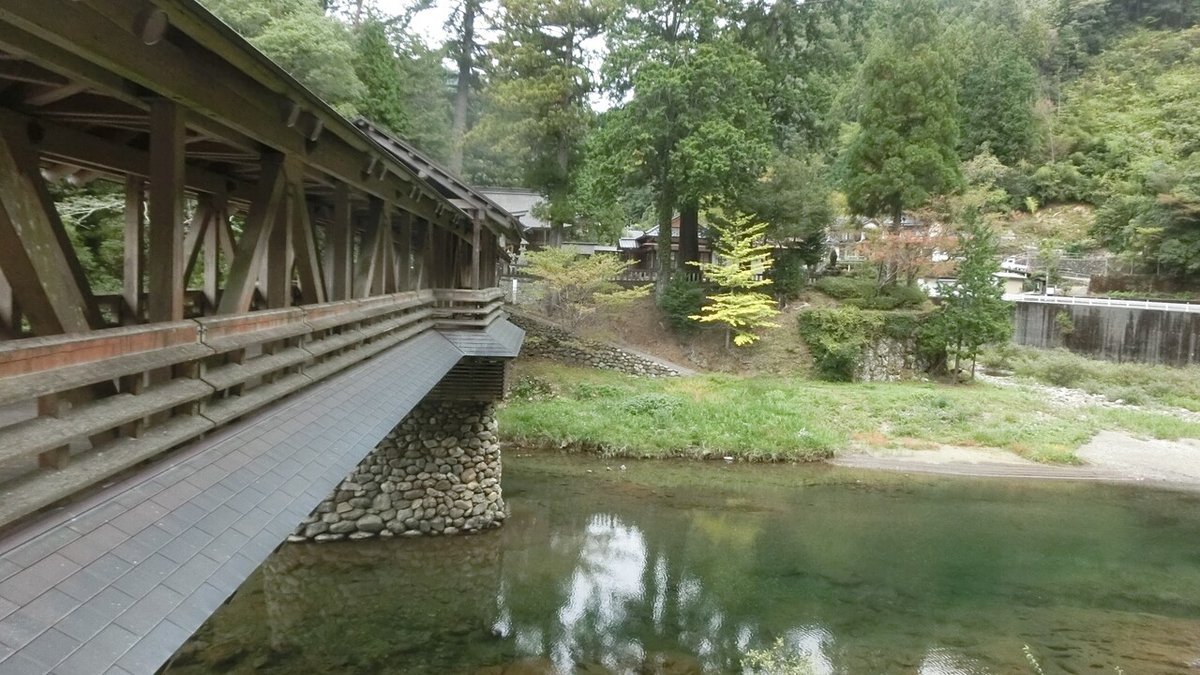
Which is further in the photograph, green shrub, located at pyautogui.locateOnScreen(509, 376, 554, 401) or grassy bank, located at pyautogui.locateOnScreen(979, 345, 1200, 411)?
grassy bank, located at pyautogui.locateOnScreen(979, 345, 1200, 411)

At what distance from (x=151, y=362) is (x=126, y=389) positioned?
0.28m

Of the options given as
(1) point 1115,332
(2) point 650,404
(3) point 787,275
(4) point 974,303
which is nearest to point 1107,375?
(1) point 1115,332

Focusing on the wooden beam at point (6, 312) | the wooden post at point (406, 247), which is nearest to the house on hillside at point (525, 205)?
the wooden post at point (406, 247)

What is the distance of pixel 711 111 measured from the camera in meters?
24.4

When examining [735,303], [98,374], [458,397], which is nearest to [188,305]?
[458,397]

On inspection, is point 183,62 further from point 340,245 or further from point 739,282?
point 739,282

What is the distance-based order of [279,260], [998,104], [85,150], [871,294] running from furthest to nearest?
[998,104] < [871,294] < [279,260] < [85,150]

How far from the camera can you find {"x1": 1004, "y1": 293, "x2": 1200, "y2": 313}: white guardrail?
2615 centimetres

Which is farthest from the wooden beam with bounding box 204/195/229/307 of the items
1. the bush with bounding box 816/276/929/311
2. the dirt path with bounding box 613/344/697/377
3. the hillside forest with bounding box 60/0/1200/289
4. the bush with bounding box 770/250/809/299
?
the bush with bounding box 816/276/929/311

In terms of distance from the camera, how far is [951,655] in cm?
906

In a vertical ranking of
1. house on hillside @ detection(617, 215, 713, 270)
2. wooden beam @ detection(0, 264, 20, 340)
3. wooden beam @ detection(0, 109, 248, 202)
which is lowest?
wooden beam @ detection(0, 264, 20, 340)

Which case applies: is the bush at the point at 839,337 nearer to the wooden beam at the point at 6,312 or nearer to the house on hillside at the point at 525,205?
the house on hillside at the point at 525,205

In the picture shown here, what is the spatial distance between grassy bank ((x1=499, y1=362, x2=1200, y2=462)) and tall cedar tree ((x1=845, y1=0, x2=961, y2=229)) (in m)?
8.22

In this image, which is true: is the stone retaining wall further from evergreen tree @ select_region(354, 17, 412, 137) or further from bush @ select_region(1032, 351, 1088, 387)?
bush @ select_region(1032, 351, 1088, 387)
